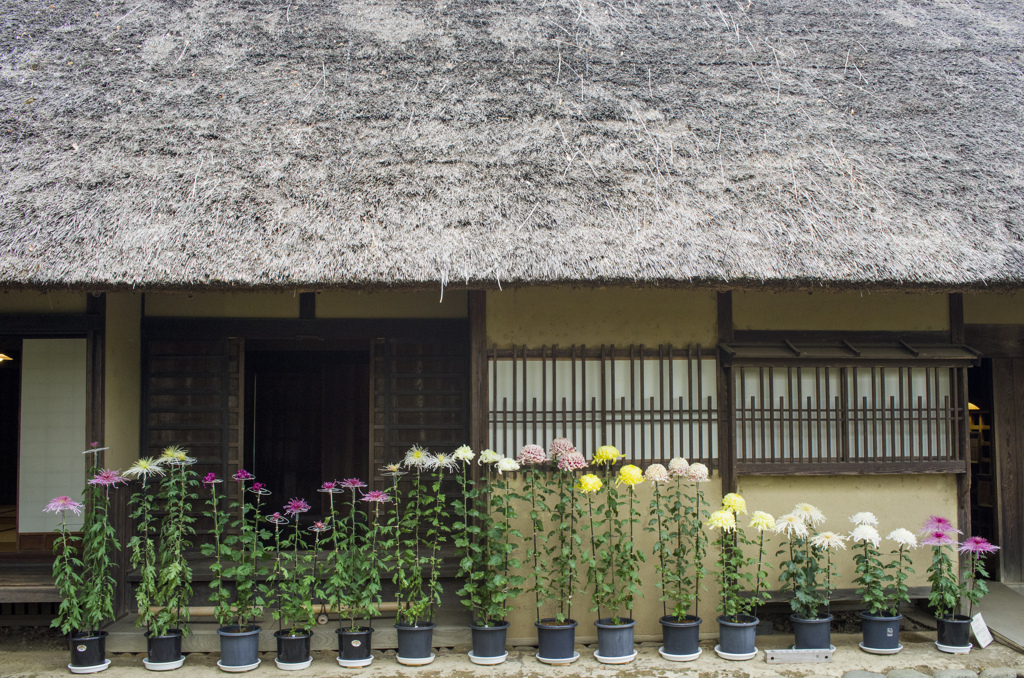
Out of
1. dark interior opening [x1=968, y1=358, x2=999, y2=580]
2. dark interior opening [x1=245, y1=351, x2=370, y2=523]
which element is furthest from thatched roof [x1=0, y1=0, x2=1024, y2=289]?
dark interior opening [x1=245, y1=351, x2=370, y2=523]

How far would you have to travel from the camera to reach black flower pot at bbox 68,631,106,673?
4.04m

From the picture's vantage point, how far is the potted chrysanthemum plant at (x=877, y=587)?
13.9ft

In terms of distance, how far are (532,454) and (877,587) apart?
2.07 meters

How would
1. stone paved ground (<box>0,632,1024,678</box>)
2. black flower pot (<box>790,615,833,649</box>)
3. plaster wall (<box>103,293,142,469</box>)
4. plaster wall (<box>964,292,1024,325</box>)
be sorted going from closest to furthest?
stone paved ground (<box>0,632,1024,678</box>)
black flower pot (<box>790,615,833,649</box>)
plaster wall (<box>103,293,142,469</box>)
plaster wall (<box>964,292,1024,325</box>)

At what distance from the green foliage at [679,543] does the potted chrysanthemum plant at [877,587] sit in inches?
33.8

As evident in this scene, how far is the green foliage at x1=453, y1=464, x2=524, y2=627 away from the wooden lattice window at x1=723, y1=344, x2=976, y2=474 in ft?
4.75

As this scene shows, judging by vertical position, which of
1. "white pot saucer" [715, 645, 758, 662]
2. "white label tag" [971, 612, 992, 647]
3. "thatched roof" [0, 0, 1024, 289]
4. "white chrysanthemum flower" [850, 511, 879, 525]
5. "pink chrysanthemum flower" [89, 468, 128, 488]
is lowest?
"white pot saucer" [715, 645, 758, 662]

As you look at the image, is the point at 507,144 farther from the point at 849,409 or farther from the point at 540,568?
the point at 849,409

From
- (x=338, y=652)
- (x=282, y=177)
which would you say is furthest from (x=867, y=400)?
(x=282, y=177)

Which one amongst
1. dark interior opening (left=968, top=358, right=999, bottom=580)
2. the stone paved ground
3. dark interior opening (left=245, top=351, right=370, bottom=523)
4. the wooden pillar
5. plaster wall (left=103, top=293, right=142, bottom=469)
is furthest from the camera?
dark interior opening (left=245, top=351, right=370, bottom=523)

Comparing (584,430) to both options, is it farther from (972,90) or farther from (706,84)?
(972,90)

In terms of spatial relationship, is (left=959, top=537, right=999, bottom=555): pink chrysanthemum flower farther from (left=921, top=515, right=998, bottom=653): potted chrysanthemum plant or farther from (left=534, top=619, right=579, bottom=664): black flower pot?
(left=534, top=619, right=579, bottom=664): black flower pot

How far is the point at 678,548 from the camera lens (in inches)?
170

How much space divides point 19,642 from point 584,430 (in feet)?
12.0
